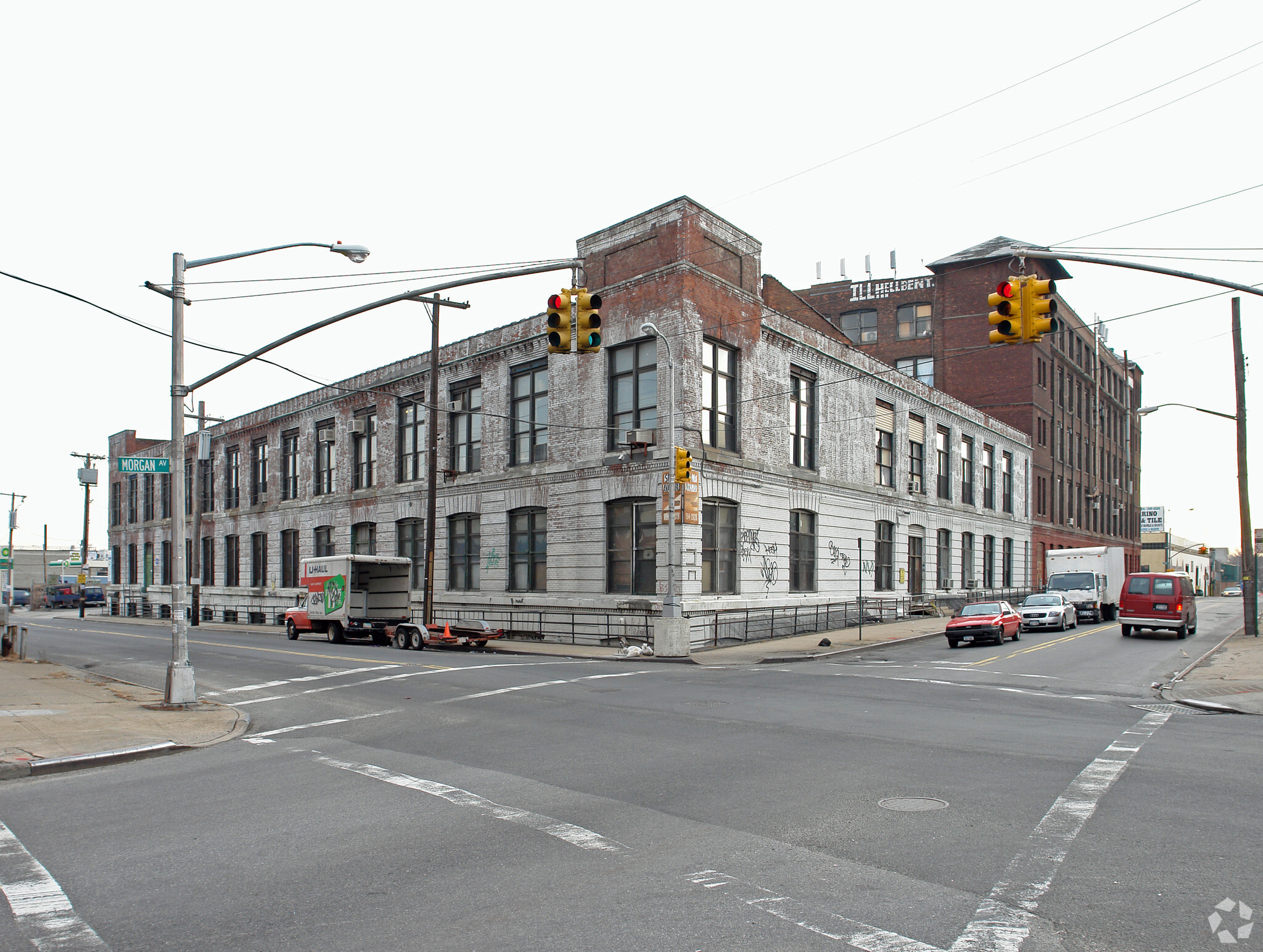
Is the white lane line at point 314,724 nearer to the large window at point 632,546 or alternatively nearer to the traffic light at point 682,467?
the traffic light at point 682,467

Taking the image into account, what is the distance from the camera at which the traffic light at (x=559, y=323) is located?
518 inches

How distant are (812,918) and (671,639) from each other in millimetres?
20282

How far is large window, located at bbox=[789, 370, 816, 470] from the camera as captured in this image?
34188 millimetres

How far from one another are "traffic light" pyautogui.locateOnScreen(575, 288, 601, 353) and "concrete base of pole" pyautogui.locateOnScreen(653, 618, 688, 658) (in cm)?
1374

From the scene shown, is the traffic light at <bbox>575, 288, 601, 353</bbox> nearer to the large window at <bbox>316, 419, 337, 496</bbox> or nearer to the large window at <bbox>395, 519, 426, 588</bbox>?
the large window at <bbox>395, 519, 426, 588</bbox>

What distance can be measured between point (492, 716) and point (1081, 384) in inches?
2476

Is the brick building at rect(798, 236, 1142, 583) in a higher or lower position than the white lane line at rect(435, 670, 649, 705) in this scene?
higher

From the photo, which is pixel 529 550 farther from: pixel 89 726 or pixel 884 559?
pixel 89 726

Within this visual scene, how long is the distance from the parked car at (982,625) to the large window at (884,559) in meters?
10.0

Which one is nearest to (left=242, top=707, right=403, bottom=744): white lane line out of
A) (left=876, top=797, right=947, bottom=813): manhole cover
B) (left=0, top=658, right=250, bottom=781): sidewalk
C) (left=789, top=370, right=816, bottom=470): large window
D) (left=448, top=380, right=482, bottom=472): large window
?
(left=0, top=658, right=250, bottom=781): sidewalk

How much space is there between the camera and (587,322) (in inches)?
520

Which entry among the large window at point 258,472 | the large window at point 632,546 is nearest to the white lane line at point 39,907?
the large window at point 632,546

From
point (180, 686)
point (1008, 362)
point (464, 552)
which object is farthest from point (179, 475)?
point (1008, 362)

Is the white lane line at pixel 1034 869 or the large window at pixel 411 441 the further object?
the large window at pixel 411 441
